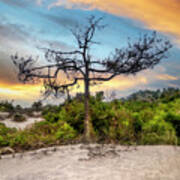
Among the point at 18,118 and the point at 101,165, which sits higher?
the point at 101,165

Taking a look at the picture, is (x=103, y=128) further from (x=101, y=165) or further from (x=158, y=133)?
(x=101, y=165)

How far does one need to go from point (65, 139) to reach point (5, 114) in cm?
1221

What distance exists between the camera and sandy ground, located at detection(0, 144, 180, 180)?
3951 mm

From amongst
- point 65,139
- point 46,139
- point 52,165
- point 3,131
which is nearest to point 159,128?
point 65,139

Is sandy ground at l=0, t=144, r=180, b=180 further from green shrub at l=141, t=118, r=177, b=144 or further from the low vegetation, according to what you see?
the low vegetation

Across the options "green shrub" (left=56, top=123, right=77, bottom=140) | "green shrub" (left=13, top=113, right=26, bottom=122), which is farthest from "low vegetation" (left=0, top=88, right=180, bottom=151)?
"green shrub" (left=13, top=113, right=26, bottom=122)

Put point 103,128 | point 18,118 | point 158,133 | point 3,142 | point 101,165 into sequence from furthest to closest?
point 18,118 → point 103,128 → point 3,142 → point 158,133 → point 101,165

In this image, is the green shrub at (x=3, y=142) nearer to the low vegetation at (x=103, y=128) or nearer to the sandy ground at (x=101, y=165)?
the low vegetation at (x=103, y=128)

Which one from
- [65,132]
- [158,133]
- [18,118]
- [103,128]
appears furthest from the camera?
[18,118]

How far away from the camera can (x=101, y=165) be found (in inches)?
177

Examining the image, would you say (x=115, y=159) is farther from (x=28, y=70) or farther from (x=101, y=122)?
(x=28, y=70)

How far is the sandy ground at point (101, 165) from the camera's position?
3951 millimetres

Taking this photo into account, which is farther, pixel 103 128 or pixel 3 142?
pixel 103 128

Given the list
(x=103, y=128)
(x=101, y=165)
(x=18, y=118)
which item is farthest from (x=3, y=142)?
(x=18, y=118)
